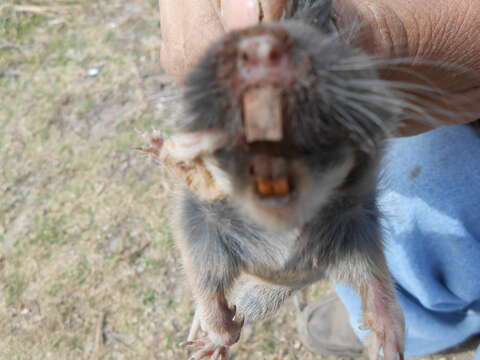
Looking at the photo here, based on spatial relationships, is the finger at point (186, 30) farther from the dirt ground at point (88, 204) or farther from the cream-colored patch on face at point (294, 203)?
the dirt ground at point (88, 204)

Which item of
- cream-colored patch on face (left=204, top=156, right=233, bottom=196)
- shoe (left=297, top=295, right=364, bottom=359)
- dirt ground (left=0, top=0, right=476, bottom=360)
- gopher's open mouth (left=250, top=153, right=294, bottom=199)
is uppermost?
gopher's open mouth (left=250, top=153, right=294, bottom=199)

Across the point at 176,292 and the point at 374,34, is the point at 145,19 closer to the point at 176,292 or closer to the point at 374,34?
the point at 176,292

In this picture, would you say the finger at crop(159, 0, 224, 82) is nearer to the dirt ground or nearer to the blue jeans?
the blue jeans

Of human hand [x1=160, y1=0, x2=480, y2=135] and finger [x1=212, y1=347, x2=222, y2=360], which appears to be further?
finger [x1=212, y1=347, x2=222, y2=360]

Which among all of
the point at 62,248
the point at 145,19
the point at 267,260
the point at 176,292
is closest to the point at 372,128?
the point at 267,260

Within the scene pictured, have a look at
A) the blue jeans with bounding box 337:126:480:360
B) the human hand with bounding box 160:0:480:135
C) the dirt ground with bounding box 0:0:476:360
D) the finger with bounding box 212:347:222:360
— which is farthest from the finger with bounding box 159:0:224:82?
the dirt ground with bounding box 0:0:476:360

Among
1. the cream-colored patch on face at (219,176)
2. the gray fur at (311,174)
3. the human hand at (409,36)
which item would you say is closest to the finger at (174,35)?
the human hand at (409,36)

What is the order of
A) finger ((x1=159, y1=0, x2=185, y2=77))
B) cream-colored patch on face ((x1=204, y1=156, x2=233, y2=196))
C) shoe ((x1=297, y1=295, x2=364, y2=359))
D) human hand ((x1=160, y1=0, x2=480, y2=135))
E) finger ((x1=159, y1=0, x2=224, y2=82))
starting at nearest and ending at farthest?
cream-colored patch on face ((x1=204, y1=156, x2=233, y2=196))
human hand ((x1=160, y1=0, x2=480, y2=135))
finger ((x1=159, y1=0, x2=224, y2=82))
finger ((x1=159, y1=0, x2=185, y2=77))
shoe ((x1=297, y1=295, x2=364, y2=359))
